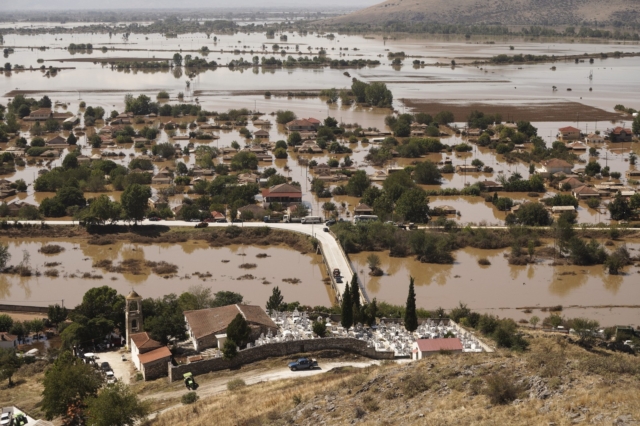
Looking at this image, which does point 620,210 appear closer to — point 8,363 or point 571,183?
point 571,183

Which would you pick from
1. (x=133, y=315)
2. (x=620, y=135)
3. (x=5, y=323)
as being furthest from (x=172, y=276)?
(x=620, y=135)

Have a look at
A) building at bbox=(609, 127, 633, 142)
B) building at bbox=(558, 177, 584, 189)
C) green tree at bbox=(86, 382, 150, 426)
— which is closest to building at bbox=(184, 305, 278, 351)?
green tree at bbox=(86, 382, 150, 426)

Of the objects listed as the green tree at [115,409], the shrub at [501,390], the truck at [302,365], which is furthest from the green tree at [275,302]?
the shrub at [501,390]

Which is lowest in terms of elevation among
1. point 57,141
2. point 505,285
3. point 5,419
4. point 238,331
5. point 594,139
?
point 505,285

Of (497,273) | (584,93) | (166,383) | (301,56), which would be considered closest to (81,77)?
(301,56)

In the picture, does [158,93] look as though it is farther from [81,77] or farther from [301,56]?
[301,56]

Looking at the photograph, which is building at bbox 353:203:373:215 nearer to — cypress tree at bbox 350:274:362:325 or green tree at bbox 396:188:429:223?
green tree at bbox 396:188:429:223

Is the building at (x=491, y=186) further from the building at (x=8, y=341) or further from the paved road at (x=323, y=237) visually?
the building at (x=8, y=341)
